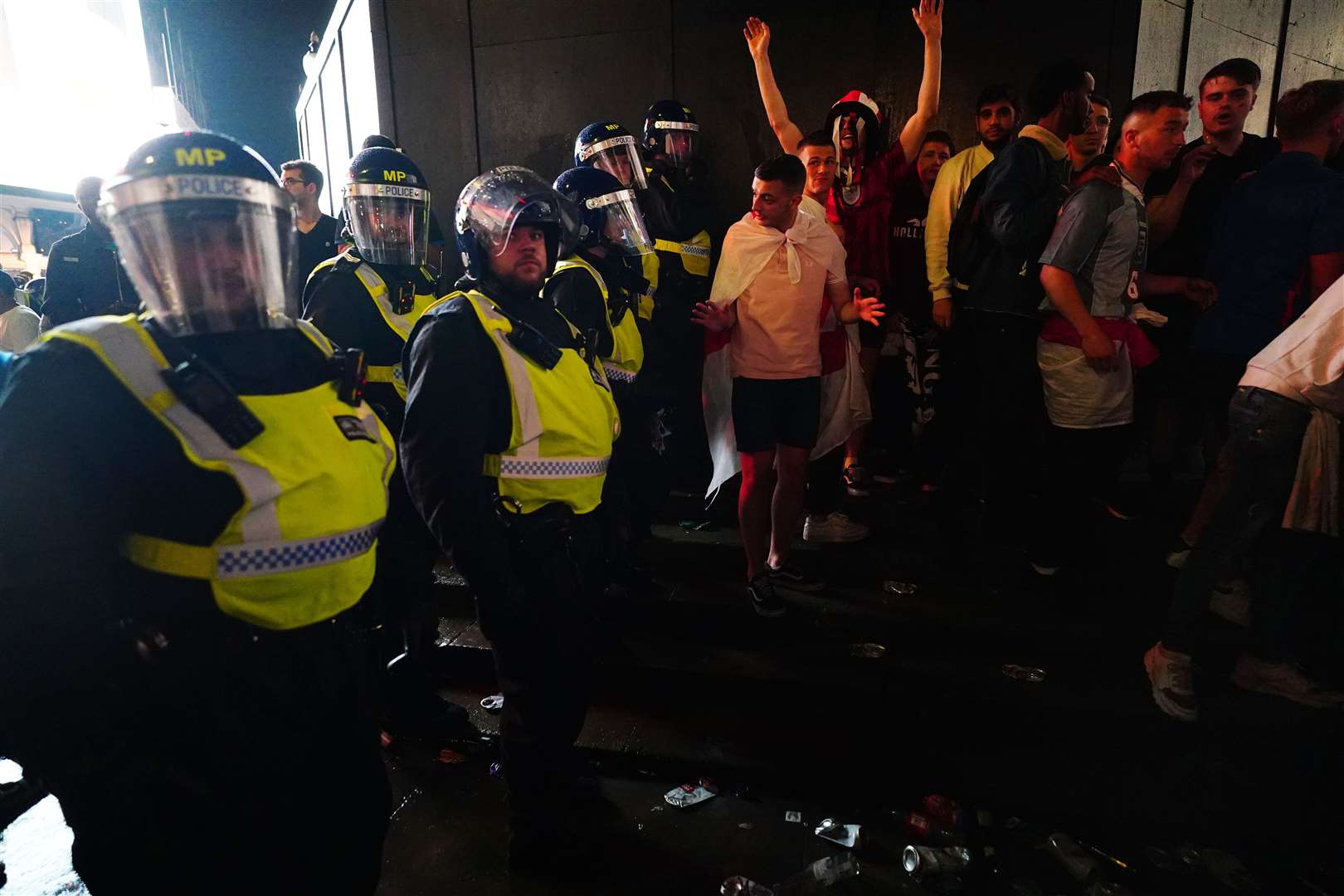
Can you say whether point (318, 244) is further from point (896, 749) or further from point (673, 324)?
point (896, 749)

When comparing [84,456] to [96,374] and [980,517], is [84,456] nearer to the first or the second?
[96,374]

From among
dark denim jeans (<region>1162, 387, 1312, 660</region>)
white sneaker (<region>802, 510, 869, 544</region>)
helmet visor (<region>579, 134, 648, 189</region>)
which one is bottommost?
white sneaker (<region>802, 510, 869, 544</region>)

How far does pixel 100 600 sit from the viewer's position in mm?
1231

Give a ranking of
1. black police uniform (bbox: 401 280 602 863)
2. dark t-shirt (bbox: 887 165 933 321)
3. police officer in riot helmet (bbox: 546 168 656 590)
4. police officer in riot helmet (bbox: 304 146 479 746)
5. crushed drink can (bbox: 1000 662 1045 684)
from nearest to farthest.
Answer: black police uniform (bbox: 401 280 602 863)
police officer in riot helmet (bbox: 304 146 479 746)
crushed drink can (bbox: 1000 662 1045 684)
police officer in riot helmet (bbox: 546 168 656 590)
dark t-shirt (bbox: 887 165 933 321)

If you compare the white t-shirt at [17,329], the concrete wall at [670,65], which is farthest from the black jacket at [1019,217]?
the white t-shirt at [17,329]

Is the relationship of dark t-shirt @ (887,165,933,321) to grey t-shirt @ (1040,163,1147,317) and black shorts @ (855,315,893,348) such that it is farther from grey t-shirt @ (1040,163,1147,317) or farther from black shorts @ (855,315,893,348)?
grey t-shirt @ (1040,163,1147,317)

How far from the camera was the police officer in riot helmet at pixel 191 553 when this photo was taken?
119 centimetres

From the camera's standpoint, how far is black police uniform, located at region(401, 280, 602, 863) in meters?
2.07

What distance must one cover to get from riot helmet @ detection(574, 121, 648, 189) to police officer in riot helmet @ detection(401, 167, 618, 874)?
6.01 ft

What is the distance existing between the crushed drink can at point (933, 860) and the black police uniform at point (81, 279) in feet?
14.4

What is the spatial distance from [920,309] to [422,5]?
4994mm

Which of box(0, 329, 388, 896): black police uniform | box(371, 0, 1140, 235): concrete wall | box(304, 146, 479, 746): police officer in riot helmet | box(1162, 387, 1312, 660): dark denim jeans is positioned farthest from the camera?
box(371, 0, 1140, 235): concrete wall

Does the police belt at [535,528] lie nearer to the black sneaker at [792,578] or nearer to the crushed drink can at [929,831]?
the crushed drink can at [929,831]

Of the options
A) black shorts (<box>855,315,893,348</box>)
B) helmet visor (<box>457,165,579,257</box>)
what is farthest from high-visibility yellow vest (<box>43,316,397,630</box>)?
black shorts (<box>855,315,893,348</box>)
